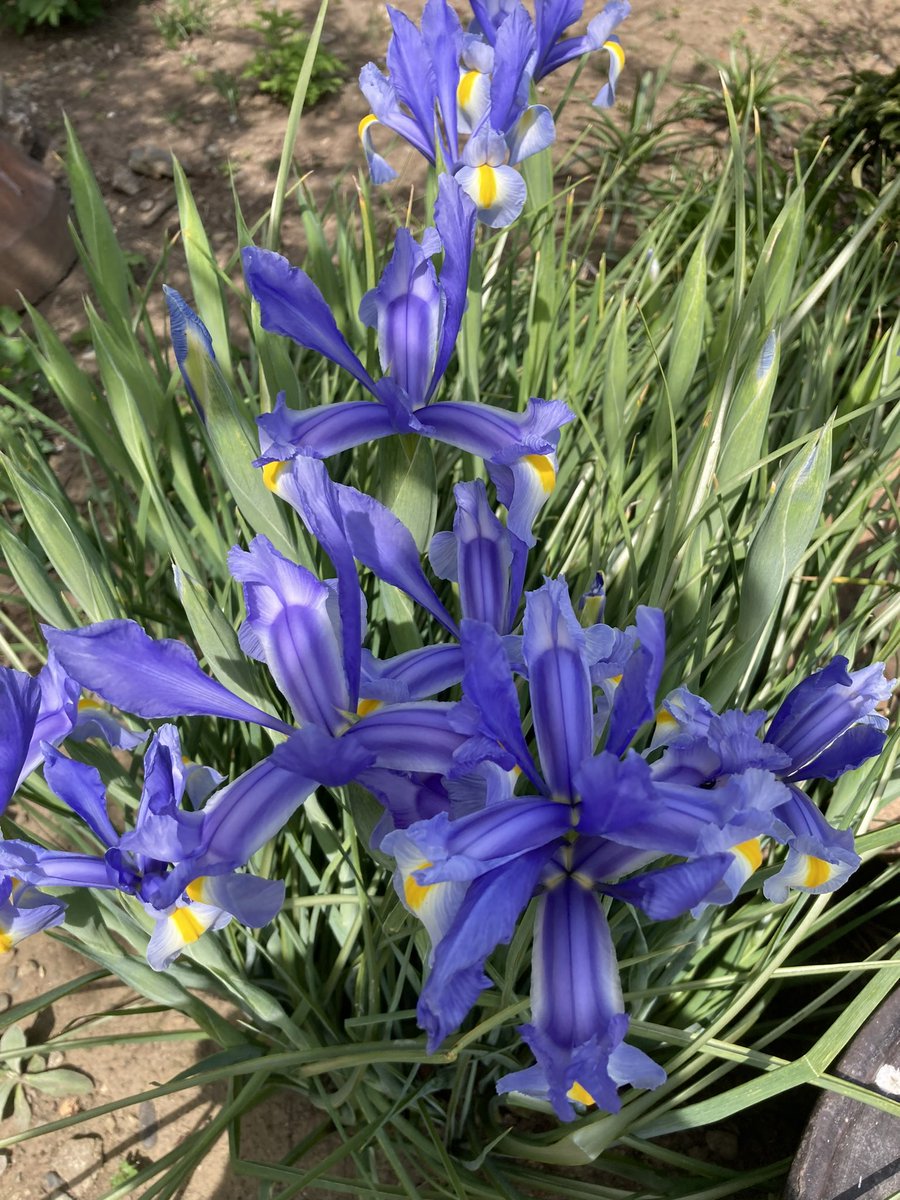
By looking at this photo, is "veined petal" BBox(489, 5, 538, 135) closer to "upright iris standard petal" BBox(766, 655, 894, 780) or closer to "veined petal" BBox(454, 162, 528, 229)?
"veined petal" BBox(454, 162, 528, 229)

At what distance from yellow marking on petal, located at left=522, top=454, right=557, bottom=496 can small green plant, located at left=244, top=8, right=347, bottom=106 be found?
9.36ft

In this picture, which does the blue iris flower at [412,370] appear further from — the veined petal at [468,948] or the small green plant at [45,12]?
the small green plant at [45,12]

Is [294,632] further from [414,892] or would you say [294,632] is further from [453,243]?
[453,243]

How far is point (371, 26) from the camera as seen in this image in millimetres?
3545

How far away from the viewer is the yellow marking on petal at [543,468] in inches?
35.4

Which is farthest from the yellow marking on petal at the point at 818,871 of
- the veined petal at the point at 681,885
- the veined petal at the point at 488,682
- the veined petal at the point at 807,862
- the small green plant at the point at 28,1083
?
the small green plant at the point at 28,1083

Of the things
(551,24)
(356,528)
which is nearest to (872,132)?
(551,24)

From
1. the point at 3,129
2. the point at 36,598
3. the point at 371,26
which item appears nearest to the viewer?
the point at 36,598

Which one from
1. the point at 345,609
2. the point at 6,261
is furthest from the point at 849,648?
the point at 6,261

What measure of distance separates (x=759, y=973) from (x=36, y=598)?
32.9 inches

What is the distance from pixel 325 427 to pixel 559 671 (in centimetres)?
37

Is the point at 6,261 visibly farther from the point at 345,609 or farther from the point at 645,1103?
the point at 645,1103

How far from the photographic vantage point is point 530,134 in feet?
3.79

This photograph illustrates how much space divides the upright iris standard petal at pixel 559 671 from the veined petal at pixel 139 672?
196 millimetres
